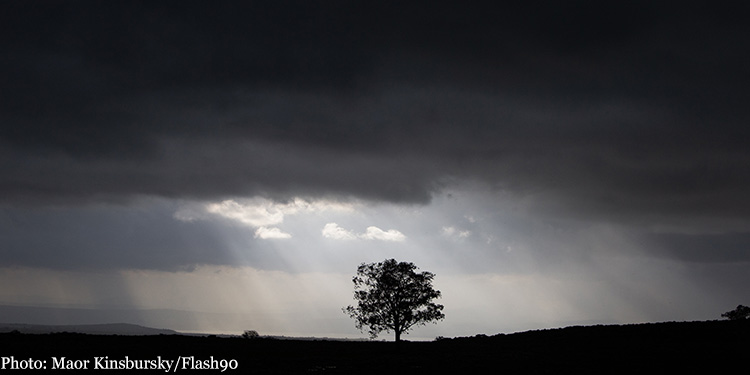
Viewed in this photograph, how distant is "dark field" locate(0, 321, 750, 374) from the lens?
55.0m

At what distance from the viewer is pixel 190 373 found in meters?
50.7

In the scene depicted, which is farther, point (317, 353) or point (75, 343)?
point (317, 353)

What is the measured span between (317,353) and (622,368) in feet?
128

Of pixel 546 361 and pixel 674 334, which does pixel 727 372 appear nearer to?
pixel 546 361

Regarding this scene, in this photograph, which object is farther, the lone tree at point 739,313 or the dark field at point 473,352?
the lone tree at point 739,313

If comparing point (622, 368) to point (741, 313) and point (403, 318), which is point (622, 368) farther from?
point (741, 313)

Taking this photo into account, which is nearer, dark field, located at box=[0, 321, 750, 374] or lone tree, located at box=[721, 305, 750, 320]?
dark field, located at box=[0, 321, 750, 374]

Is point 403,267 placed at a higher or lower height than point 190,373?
higher

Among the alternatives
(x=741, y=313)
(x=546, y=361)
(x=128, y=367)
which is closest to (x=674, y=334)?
(x=546, y=361)

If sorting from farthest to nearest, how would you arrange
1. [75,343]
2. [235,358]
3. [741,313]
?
[741,313] < [75,343] < [235,358]

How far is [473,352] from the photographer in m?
73.6

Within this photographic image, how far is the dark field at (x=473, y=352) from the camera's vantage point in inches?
2164

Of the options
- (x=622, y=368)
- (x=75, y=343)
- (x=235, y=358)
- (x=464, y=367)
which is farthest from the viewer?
(x=75, y=343)

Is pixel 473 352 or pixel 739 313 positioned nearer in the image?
pixel 473 352
